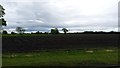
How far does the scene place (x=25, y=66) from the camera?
24125 millimetres

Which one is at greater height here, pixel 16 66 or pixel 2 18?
pixel 2 18

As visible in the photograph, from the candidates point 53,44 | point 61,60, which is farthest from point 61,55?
point 53,44

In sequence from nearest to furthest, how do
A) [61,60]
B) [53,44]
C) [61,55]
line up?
[61,60] → [61,55] → [53,44]

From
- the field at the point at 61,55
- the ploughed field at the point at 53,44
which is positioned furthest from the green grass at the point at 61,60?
the ploughed field at the point at 53,44

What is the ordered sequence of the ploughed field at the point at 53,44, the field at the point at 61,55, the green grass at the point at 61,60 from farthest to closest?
the ploughed field at the point at 53,44 < the field at the point at 61,55 < the green grass at the point at 61,60

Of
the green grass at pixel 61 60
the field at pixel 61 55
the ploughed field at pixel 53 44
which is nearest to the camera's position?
the green grass at pixel 61 60

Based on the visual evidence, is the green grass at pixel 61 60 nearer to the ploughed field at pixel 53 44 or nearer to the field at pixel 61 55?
the field at pixel 61 55

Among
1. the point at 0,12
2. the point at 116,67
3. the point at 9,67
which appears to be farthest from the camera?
the point at 0,12

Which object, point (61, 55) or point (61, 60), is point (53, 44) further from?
point (61, 60)

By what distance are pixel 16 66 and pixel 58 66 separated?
3.82m

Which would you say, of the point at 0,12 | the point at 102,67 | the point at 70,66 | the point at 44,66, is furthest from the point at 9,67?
the point at 0,12

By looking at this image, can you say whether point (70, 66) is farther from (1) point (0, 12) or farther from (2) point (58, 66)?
(1) point (0, 12)

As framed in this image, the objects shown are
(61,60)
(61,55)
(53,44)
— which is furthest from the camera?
(53,44)

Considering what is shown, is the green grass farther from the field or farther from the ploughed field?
the ploughed field
